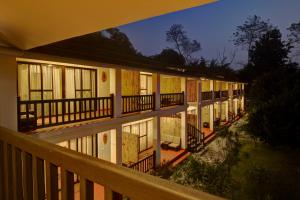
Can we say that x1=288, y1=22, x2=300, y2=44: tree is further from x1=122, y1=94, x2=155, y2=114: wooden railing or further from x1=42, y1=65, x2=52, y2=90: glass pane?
x1=42, y1=65, x2=52, y2=90: glass pane

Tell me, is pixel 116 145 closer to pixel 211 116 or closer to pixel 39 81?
pixel 39 81

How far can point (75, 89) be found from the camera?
11.0m

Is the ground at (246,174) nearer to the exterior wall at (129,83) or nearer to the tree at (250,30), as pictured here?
the exterior wall at (129,83)

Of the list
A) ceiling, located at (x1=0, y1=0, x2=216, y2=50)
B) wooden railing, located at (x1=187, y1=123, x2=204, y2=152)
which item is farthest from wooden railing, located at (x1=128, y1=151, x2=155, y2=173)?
ceiling, located at (x1=0, y1=0, x2=216, y2=50)

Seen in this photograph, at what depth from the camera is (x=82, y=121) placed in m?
8.22

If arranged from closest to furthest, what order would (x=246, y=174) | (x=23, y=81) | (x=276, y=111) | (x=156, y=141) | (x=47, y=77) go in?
(x=23, y=81)
(x=47, y=77)
(x=246, y=174)
(x=156, y=141)
(x=276, y=111)

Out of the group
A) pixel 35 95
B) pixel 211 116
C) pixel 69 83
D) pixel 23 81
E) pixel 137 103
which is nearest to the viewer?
pixel 23 81

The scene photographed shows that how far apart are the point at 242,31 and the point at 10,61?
2300 inches

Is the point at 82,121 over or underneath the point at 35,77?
underneath

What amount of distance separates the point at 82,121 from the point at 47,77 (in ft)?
9.88

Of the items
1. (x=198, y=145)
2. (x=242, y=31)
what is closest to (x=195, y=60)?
(x=242, y=31)

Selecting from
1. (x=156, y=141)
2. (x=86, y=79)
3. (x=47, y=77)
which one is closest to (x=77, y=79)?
(x=86, y=79)

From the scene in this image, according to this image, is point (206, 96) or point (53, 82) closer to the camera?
point (53, 82)

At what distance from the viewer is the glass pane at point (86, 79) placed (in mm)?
11375
